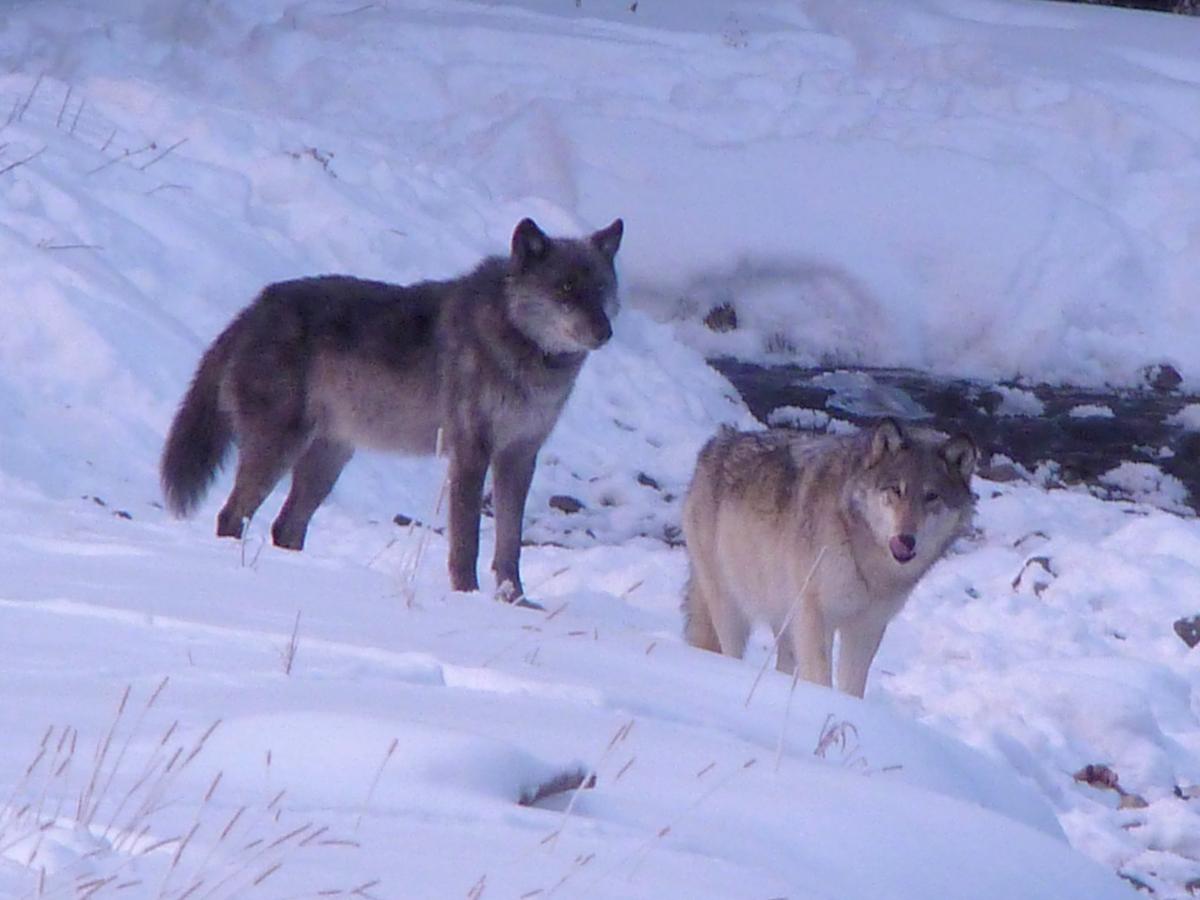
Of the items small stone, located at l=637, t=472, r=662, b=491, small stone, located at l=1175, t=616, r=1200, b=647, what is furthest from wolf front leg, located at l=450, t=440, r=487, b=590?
small stone, located at l=1175, t=616, r=1200, b=647

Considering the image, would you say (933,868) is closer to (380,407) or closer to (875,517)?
(875,517)

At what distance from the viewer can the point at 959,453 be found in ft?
22.2

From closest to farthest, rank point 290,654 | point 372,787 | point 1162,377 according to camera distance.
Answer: point 372,787, point 290,654, point 1162,377

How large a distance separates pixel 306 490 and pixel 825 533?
2509 mm

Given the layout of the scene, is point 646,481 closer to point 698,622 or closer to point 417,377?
point 417,377

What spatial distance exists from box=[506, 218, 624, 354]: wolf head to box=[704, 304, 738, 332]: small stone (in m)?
5.06

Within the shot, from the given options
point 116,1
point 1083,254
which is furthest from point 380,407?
point 116,1

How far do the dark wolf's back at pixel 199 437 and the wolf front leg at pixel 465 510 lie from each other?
104 centimetres

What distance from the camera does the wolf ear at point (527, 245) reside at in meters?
7.86

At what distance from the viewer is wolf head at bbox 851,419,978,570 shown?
668cm

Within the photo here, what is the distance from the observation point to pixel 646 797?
3639 millimetres

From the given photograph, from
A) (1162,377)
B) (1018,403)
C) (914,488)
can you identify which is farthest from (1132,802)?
(1162,377)

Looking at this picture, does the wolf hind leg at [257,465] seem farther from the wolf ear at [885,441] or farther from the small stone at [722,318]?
the small stone at [722,318]

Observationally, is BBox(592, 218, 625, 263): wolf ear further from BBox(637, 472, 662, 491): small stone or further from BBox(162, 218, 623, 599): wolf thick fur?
BBox(637, 472, 662, 491): small stone
